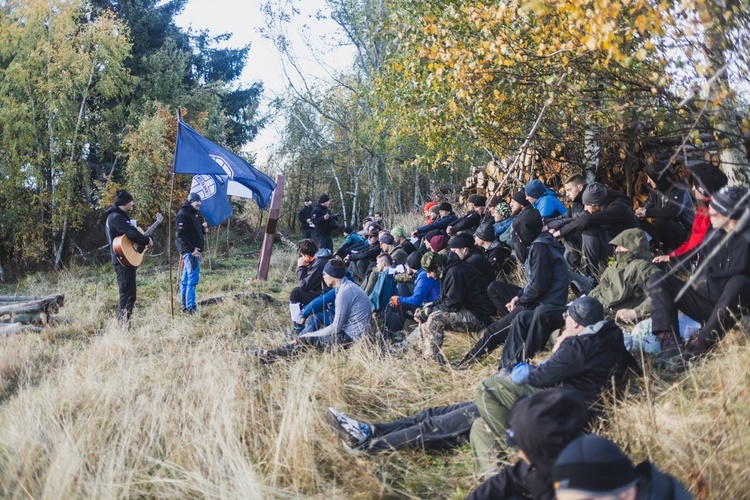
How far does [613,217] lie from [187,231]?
685cm

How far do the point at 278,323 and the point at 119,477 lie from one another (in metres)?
4.93

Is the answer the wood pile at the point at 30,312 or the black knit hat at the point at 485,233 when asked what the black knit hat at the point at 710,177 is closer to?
the black knit hat at the point at 485,233

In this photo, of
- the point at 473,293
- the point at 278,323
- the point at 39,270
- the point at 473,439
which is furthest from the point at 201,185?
the point at 39,270

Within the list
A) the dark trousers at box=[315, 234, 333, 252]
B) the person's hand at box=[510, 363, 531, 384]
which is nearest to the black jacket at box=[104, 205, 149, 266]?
the dark trousers at box=[315, 234, 333, 252]

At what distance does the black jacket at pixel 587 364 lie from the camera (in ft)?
13.5

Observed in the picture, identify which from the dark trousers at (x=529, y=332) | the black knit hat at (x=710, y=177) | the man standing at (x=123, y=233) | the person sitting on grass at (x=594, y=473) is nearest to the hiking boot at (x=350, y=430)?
the dark trousers at (x=529, y=332)

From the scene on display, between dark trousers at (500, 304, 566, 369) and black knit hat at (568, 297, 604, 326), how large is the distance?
0.89m

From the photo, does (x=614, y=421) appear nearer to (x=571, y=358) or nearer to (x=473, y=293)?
(x=571, y=358)

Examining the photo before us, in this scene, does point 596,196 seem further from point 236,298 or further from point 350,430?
point 236,298

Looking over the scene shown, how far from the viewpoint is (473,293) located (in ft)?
22.0

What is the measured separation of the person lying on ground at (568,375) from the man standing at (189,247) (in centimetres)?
708

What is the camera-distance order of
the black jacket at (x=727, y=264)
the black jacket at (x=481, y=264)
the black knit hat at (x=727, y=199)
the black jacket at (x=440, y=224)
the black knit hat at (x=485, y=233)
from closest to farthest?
the black knit hat at (x=727, y=199)
the black jacket at (x=727, y=264)
the black jacket at (x=481, y=264)
the black knit hat at (x=485, y=233)
the black jacket at (x=440, y=224)

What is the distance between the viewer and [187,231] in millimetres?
10562

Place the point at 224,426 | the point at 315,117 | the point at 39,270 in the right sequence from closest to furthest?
1. the point at 224,426
2. the point at 39,270
3. the point at 315,117
